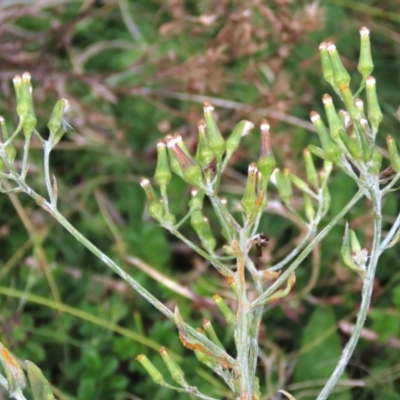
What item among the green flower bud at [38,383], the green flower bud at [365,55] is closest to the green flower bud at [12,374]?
the green flower bud at [38,383]

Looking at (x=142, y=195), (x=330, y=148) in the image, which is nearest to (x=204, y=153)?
(x=330, y=148)

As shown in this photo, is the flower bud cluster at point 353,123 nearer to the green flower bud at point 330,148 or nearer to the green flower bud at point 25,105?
the green flower bud at point 330,148

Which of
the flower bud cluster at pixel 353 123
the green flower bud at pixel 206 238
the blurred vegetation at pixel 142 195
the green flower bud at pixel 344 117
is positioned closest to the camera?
the flower bud cluster at pixel 353 123

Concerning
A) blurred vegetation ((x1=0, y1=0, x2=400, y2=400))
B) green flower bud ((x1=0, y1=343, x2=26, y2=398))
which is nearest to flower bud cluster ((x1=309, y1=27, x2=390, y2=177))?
green flower bud ((x1=0, y1=343, x2=26, y2=398))

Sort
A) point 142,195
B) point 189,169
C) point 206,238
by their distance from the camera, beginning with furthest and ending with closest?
point 142,195 → point 206,238 → point 189,169

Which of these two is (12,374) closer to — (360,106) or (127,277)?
(127,277)
